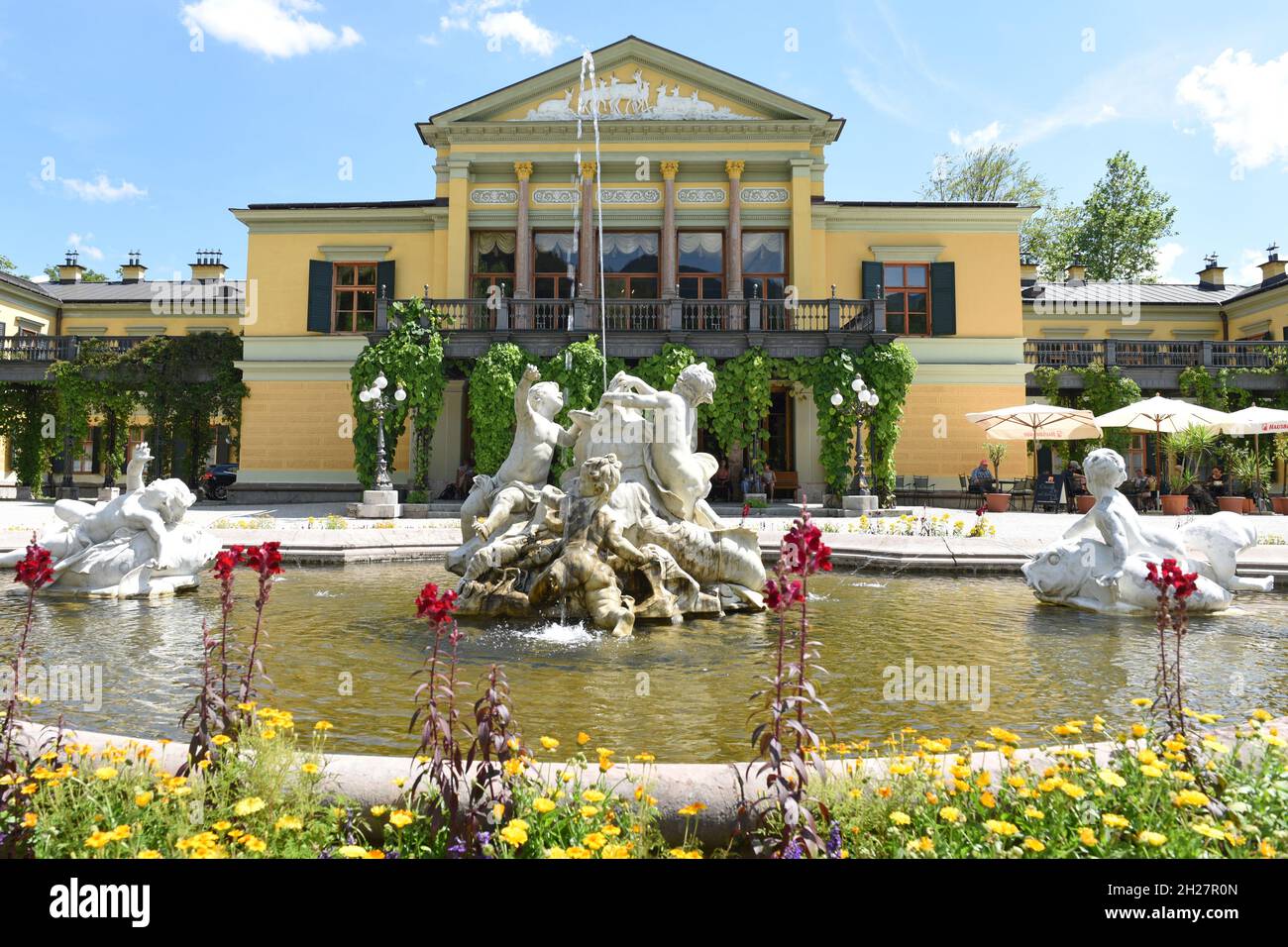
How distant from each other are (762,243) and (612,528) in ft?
69.4

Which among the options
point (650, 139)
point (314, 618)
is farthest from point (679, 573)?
point (650, 139)

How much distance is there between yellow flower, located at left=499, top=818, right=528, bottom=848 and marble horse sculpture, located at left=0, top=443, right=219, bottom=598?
559 cm

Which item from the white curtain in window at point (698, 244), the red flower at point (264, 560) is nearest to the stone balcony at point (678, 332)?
the white curtain in window at point (698, 244)

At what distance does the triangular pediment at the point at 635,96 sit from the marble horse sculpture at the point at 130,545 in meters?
20.8

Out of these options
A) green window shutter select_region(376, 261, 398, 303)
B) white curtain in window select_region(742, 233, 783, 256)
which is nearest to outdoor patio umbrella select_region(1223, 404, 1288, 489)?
white curtain in window select_region(742, 233, 783, 256)

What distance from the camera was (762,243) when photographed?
24766 millimetres

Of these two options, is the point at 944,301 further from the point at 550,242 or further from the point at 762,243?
the point at 550,242

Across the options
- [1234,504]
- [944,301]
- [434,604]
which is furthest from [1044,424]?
[434,604]

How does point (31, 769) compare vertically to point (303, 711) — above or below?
above

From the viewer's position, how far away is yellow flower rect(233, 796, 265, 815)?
6.34 feet
